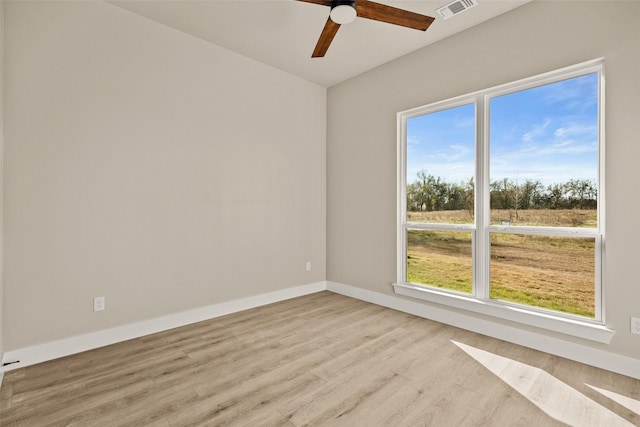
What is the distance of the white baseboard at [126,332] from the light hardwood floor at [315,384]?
0.25ft

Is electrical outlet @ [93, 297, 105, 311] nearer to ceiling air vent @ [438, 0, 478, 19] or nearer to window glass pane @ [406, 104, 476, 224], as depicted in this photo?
window glass pane @ [406, 104, 476, 224]

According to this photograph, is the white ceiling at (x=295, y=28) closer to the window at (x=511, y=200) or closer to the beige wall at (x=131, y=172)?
the beige wall at (x=131, y=172)

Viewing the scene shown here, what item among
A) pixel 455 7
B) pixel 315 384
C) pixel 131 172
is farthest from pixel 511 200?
pixel 131 172

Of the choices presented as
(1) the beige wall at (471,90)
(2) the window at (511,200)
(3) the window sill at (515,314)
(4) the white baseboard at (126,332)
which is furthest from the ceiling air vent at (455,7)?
(4) the white baseboard at (126,332)

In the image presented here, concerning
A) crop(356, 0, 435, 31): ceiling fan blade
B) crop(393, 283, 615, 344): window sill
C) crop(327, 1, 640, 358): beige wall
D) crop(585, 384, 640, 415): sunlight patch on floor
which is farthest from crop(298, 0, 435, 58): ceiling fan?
crop(585, 384, 640, 415): sunlight patch on floor

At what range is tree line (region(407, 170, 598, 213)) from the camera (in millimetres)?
2471

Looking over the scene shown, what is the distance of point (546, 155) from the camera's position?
2645 mm

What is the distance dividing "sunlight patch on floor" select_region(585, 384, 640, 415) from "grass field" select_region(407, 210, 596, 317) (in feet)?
2.01

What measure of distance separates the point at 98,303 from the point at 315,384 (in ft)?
6.39

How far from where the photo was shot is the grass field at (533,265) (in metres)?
2.45

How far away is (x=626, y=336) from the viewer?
2195mm

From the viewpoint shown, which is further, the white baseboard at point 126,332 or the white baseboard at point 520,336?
the white baseboard at point 126,332

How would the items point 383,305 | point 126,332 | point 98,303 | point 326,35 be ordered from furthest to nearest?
1. point 383,305
2. point 126,332
3. point 98,303
4. point 326,35

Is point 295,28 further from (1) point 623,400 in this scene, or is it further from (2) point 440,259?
(1) point 623,400
